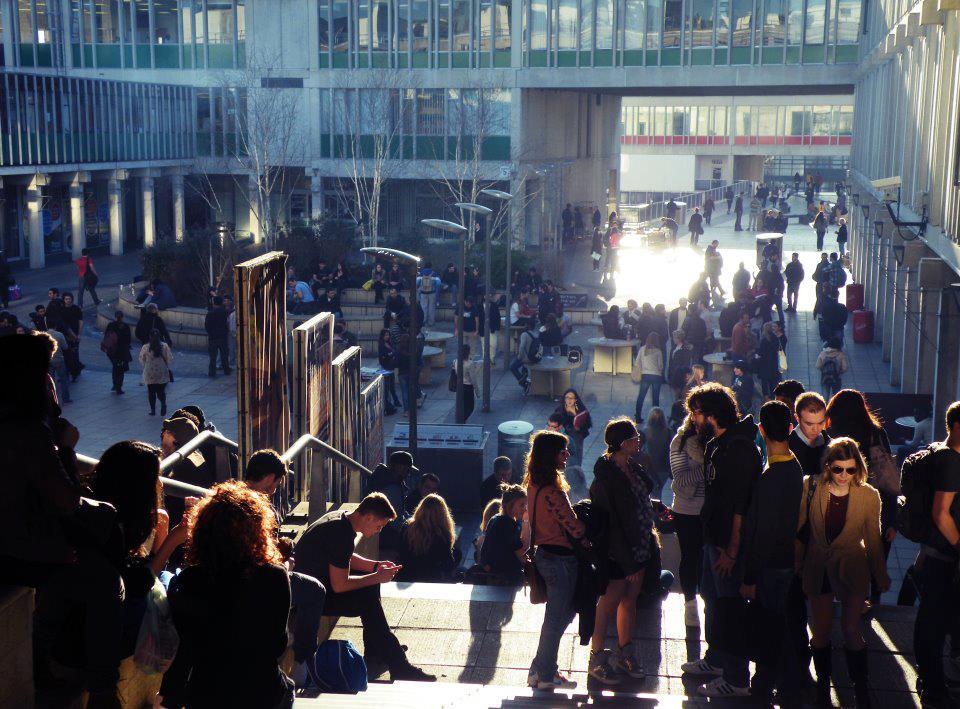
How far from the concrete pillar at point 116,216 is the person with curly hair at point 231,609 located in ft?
138

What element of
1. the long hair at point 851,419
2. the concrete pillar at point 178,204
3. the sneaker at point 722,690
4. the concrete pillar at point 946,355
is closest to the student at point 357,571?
the sneaker at point 722,690

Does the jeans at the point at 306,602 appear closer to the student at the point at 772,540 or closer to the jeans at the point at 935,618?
the student at the point at 772,540

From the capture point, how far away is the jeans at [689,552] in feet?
24.4

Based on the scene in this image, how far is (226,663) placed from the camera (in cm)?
406

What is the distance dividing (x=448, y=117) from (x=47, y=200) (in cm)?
1496

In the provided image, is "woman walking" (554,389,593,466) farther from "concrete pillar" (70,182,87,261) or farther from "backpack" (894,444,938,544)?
"concrete pillar" (70,182,87,261)

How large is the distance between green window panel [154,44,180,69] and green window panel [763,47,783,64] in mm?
23352

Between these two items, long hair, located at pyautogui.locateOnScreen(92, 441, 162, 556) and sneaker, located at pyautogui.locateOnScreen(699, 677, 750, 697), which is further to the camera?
sneaker, located at pyautogui.locateOnScreen(699, 677, 750, 697)

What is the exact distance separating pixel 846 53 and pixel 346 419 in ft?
113

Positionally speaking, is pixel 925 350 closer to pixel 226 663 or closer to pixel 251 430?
pixel 251 430

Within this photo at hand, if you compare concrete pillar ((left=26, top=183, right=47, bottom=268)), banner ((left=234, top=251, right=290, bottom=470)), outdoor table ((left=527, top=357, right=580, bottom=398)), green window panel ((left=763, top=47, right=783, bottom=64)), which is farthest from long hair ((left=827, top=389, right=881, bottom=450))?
green window panel ((left=763, top=47, right=783, bottom=64))

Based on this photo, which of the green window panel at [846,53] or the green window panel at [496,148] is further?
the green window panel at [496,148]

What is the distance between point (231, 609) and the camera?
4.06 metres

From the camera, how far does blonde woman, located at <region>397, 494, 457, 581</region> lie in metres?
9.17
